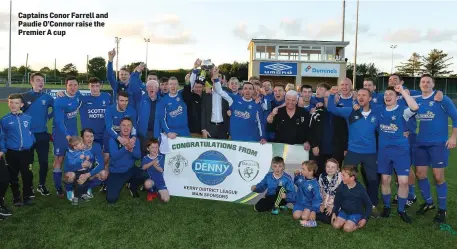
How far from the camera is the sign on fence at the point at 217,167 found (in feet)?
18.9

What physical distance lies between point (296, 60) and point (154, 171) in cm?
3803

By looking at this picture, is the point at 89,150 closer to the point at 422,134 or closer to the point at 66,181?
the point at 66,181

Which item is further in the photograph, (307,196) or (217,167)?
(217,167)

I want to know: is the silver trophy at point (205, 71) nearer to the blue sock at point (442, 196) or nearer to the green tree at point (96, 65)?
the blue sock at point (442, 196)

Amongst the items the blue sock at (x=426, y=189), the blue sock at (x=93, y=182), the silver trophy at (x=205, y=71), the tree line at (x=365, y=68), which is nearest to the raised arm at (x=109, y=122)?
the blue sock at (x=93, y=182)

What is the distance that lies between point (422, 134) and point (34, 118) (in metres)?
6.04

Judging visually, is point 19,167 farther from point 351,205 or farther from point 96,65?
point 96,65

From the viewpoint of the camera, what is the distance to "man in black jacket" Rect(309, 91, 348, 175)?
5.75m

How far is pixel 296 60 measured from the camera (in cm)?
4209

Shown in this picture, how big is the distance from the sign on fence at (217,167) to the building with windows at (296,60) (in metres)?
36.2

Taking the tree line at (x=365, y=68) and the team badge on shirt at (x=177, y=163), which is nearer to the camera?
the team badge on shirt at (x=177, y=163)

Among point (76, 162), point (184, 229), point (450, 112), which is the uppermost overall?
point (450, 112)

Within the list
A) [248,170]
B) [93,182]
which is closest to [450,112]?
[248,170]

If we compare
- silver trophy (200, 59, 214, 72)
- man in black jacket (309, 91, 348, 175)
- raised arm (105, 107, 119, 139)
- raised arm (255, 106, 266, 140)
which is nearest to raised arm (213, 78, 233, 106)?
silver trophy (200, 59, 214, 72)
